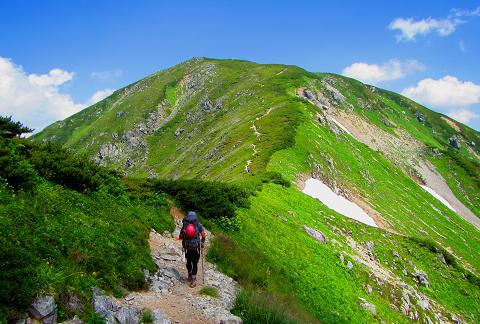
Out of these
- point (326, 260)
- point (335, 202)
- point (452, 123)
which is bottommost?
point (326, 260)

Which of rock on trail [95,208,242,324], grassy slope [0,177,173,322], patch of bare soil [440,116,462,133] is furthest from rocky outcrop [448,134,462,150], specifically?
grassy slope [0,177,173,322]

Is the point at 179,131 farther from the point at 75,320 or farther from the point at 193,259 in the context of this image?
the point at 75,320

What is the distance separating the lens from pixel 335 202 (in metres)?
46.9

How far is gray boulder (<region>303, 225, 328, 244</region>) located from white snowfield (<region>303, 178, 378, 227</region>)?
14.7m

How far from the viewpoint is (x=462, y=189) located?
106 metres

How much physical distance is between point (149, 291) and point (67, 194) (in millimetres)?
5551

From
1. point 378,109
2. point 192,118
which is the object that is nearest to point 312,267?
point 192,118

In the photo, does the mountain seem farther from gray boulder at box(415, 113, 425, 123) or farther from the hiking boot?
the hiking boot

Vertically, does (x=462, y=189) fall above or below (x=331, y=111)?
below

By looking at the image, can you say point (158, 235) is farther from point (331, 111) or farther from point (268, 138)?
point (331, 111)

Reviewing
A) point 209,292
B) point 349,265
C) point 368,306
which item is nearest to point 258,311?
point 209,292

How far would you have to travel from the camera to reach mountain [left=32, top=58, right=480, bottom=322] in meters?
23.0

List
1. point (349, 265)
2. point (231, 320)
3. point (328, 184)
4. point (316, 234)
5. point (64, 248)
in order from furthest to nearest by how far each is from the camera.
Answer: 1. point (328, 184)
2. point (316, 234)
3. point (349, 265)
4. point (231, 320)
5. point (64, 248)

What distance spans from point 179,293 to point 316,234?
17.3 meters
